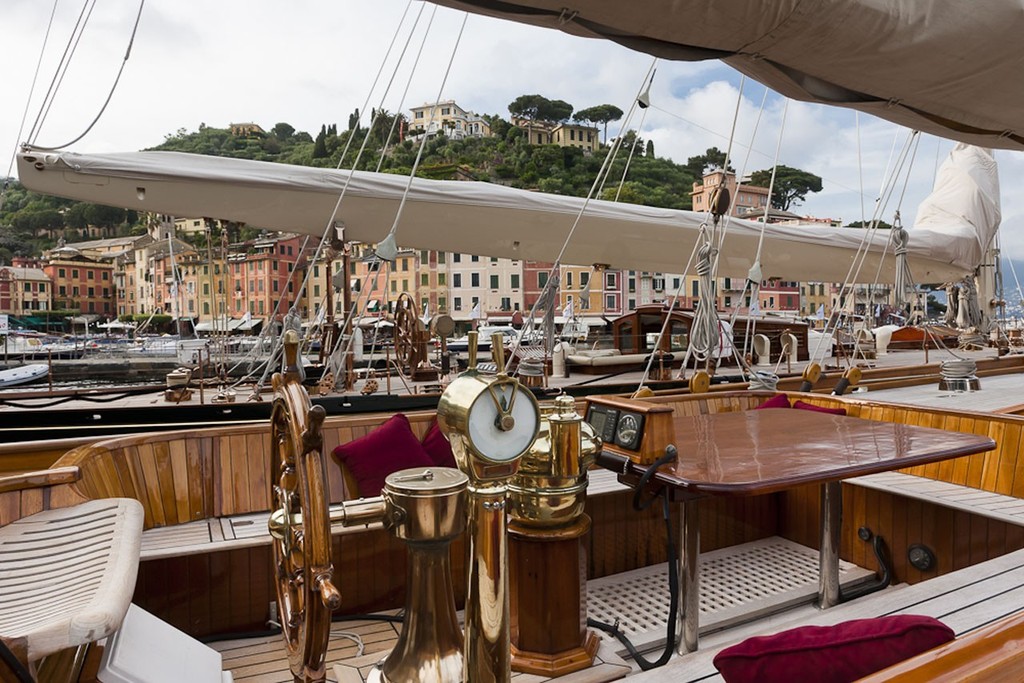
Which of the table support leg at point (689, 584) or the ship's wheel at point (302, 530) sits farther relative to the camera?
the table support leg at point (689, 584)

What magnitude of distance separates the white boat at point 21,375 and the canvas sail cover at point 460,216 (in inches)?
824

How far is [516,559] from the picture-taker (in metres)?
1.32

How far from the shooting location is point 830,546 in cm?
252

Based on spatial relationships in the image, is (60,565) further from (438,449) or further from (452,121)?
(452,121)

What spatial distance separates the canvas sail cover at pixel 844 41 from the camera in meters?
1.08

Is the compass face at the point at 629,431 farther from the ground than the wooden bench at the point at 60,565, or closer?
farther from the ground

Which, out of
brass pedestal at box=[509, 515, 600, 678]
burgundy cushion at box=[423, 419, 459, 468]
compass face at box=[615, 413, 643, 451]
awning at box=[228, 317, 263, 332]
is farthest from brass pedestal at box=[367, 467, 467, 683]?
awning at box=[228, 317, 263, 332]

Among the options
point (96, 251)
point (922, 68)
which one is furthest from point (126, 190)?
point (96, 251)

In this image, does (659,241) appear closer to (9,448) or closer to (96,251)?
(9,448)

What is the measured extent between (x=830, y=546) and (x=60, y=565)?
8.37ft

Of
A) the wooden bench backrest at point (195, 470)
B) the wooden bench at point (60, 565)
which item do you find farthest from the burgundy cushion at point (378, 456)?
the wooden bench at point (60, 565)

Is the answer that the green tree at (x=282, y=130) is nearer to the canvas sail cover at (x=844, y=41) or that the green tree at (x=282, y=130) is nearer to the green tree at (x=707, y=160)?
the green tree at (x=707, y=160)

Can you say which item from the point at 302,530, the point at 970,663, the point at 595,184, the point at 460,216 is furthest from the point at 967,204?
the point at 302,530

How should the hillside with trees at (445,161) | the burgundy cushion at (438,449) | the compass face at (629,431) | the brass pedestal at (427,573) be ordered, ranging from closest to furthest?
the brass pedestal at (427,573)
the compass face at (629,431)
the burgundy cushion at (438,449)
the hillside with trees at (445,161)
